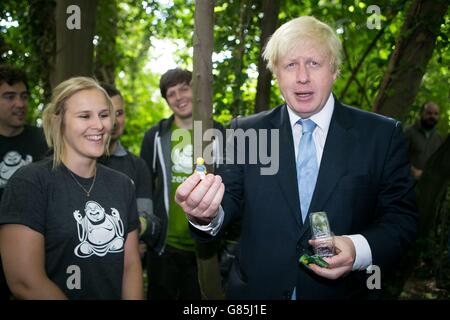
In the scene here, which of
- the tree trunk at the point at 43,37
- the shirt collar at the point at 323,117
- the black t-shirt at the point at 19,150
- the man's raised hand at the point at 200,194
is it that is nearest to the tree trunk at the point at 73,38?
the black t-shirt at the point at 19,150

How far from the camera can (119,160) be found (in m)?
3.85

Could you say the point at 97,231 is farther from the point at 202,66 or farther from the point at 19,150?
the point at 19,150

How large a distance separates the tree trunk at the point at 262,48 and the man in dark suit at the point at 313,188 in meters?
1.62

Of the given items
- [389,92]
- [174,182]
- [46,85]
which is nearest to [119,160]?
[174,182]

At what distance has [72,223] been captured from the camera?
2555 millimetres

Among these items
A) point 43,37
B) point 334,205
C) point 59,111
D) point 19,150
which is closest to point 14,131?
point 19,150

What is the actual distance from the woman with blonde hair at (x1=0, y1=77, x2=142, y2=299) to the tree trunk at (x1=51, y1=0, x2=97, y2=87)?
1168mm

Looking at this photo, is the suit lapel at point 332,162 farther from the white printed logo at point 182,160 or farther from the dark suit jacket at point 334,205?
the white printed logo at point 182,160

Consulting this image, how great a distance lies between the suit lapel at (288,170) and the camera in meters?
2.29

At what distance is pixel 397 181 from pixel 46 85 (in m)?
4.24

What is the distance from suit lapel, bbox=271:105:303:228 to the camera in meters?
2.29

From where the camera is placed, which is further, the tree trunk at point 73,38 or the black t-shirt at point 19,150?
the tree trunk at point 73,38

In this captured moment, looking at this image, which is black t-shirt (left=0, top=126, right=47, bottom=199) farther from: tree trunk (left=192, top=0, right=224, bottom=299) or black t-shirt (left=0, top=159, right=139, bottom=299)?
tree trunk (left=192, top=0, right=224, bottom=299)

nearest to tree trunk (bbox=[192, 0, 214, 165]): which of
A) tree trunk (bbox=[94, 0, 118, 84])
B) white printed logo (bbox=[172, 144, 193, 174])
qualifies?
white printed logo (bbox=[172, 144, 193, 174])
